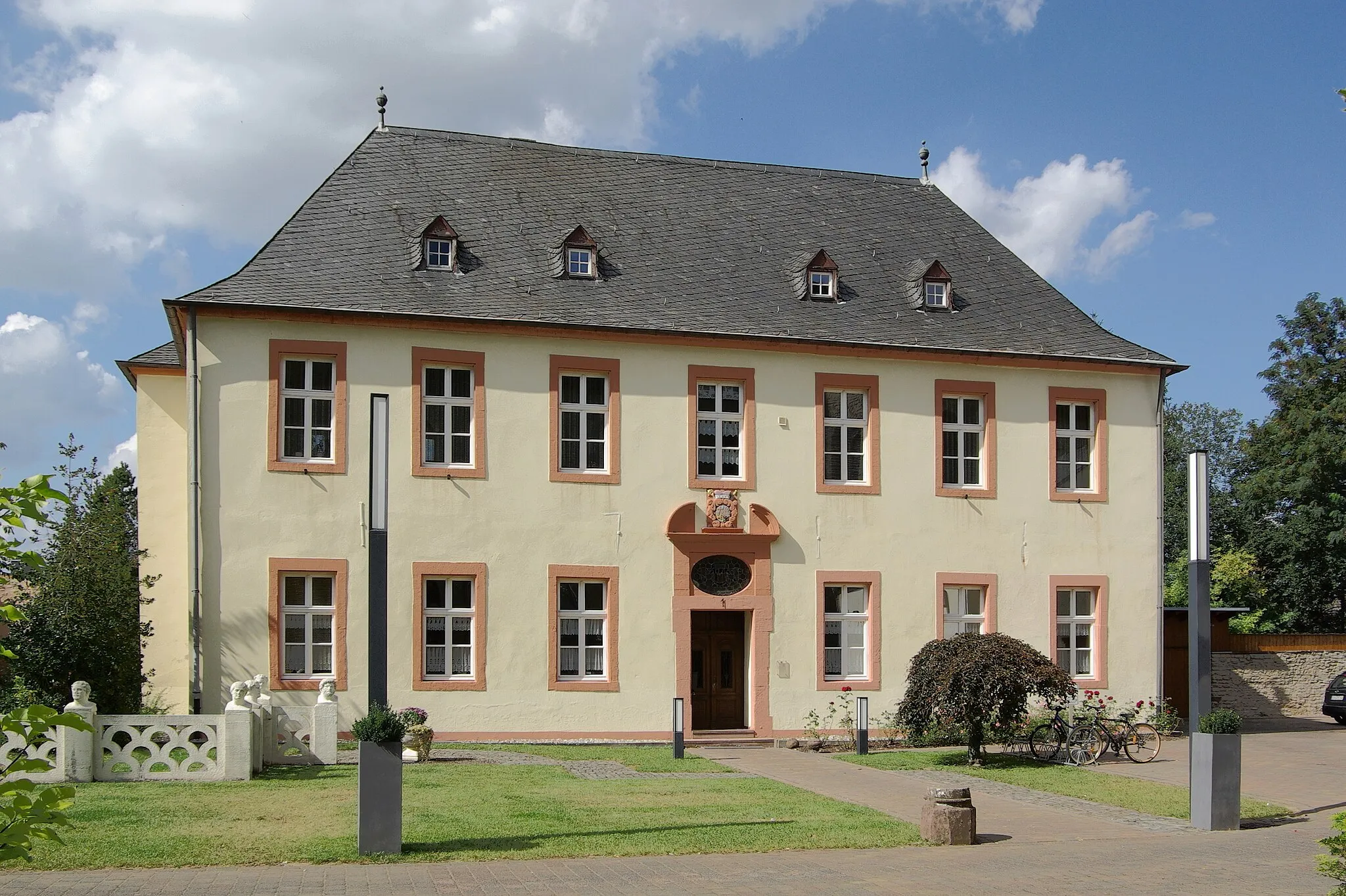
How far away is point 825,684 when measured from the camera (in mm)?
22703

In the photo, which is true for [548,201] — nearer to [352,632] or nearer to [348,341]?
[348,341]

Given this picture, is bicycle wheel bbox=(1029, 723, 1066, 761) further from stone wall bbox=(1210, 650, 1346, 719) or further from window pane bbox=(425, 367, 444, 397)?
window pane bbox=(425, 367, 444, 397)

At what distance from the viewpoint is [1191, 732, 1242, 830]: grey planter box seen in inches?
526

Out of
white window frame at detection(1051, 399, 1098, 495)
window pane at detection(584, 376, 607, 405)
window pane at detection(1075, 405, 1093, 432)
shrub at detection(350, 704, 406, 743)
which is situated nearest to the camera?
shrub at detection(350, 704, 406, 743)

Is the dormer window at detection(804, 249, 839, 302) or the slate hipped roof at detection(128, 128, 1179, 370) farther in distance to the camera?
the dormer window at detection(804, 249, 839, 302)

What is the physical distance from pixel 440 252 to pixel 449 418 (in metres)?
3.07

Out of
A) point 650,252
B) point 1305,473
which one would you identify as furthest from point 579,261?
point 1305,473

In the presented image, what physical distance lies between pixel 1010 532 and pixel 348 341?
12.2 metres

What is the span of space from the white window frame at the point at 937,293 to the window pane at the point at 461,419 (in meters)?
8.98

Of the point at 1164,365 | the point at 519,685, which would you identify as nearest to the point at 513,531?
the point at 519,685

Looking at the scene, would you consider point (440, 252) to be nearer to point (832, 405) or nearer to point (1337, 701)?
point (832, 405)

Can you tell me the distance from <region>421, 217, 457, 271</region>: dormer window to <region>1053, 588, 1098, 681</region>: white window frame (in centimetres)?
1250

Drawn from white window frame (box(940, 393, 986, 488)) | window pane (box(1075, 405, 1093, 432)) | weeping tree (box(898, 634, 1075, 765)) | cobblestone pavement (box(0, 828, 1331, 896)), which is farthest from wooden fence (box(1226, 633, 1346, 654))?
cobblestone pavement (box(0, 828, 1331, 896))

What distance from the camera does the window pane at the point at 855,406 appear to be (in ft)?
77.2
